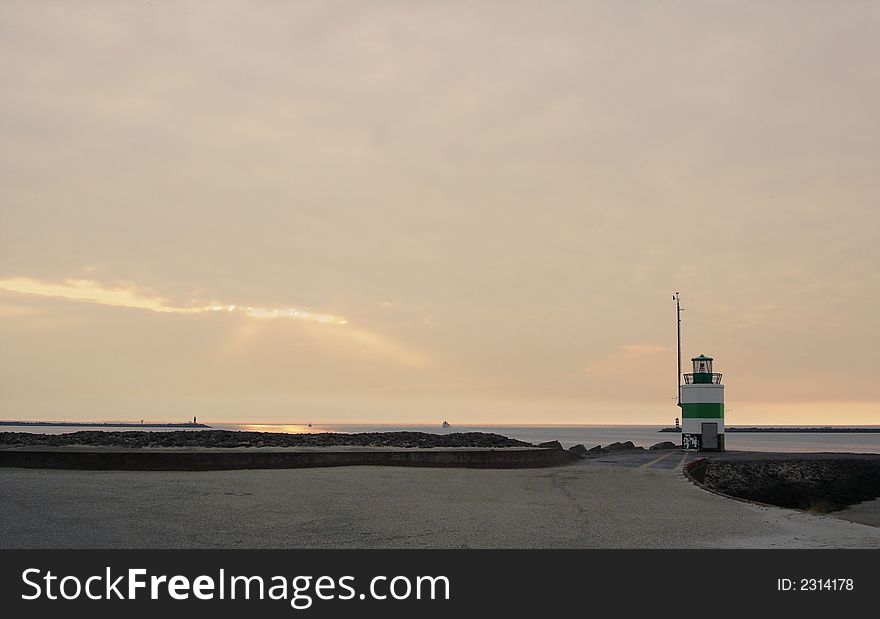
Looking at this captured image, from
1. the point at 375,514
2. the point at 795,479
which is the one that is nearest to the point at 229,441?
the point at 375,514

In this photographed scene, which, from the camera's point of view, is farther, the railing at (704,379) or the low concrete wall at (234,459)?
the railing at (704,379)

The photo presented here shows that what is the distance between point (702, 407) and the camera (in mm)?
43812

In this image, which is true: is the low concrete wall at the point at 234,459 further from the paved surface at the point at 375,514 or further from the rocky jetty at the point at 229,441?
the rocky jetty at the point at 229,441

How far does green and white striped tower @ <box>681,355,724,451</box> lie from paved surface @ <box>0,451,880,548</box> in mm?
21642

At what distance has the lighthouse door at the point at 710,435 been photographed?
43.9m

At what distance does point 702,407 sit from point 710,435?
1.67m

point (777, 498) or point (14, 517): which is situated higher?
point (14, 517)

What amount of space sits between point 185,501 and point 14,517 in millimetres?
3391

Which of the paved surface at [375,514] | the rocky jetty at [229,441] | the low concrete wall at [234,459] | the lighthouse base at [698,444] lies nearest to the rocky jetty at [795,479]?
the lighthouse base at [698,444]

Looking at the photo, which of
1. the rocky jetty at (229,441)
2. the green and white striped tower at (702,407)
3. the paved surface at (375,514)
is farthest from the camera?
the green and white striped tower at (702,407)
